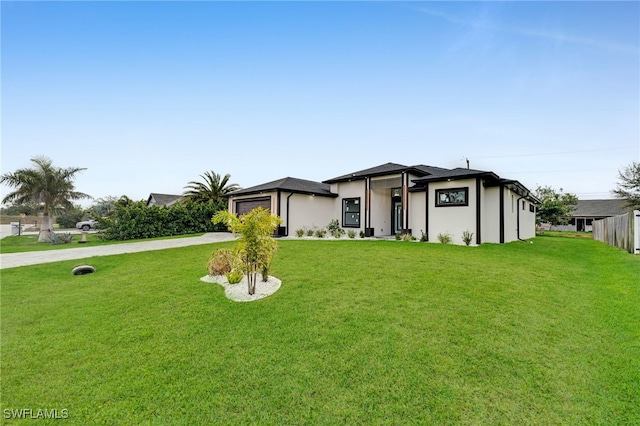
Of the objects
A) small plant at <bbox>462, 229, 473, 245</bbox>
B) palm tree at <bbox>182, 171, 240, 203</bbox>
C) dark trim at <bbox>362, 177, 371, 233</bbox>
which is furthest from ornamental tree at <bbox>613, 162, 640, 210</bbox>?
palm tree at <bbox>182, 171, 240, 203</bbox>

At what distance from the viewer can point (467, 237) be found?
12.3 meters

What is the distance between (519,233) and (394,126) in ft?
32.6

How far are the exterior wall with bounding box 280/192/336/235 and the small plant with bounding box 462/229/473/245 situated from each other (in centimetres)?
838

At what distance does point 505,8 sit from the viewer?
1030cm

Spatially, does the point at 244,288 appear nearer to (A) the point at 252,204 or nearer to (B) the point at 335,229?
(B) the point at 335,229

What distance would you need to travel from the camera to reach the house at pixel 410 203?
1283 centimetres

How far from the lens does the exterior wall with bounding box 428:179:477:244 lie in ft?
41.0

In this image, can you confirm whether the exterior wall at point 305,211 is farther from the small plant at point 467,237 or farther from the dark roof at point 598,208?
the dark roof at point 598,208

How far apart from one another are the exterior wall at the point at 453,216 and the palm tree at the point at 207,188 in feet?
56.4

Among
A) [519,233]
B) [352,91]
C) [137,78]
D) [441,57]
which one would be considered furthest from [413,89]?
[137,78]

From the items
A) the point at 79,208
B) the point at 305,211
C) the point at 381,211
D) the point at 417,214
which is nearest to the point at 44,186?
the point at 79,208

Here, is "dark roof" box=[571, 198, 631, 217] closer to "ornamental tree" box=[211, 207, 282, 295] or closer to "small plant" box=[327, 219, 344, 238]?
"small plant" box=[327, 219, 344, 238]

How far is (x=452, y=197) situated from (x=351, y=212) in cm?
634

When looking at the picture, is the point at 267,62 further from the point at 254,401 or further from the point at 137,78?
the point at 254,401
